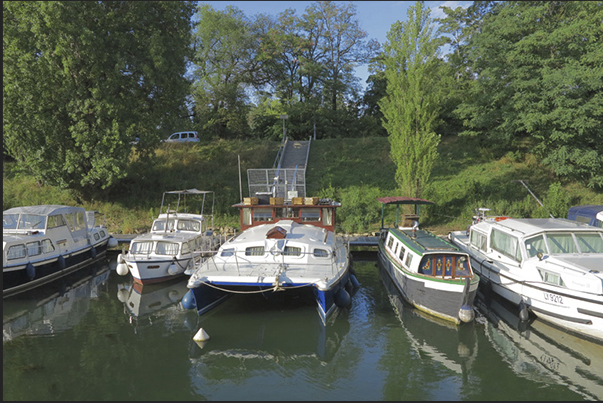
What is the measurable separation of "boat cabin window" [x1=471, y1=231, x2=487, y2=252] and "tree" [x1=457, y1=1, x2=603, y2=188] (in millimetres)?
11163

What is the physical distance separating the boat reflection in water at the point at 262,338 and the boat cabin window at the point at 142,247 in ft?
15.7

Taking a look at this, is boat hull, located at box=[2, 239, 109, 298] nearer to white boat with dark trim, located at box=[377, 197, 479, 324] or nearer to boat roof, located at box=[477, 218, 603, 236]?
white boat with dark trim, located at box=[377, 197, 479, 324]

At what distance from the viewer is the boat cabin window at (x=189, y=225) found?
1958 centimetres

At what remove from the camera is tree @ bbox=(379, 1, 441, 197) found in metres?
23.8

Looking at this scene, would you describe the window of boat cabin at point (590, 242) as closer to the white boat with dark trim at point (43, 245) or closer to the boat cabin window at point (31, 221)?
the white boat with dark trim at point (43, 245)

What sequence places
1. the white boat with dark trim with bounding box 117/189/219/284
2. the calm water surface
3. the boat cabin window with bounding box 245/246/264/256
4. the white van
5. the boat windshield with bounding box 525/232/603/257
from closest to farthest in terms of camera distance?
the calm water surface, the boat windshield with bounding box 525/232/603/257, the boat cabin window with bounding box 245/246/264/256, the white boat with dark trim with bounding box 117/189/219/284, the white van

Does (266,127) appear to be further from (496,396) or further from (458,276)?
(496,396)

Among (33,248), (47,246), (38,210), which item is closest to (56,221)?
(38,210)

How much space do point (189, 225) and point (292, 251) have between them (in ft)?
25.4

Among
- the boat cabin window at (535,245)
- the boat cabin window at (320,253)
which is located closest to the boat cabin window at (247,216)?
the boat cabin window at (320,253)

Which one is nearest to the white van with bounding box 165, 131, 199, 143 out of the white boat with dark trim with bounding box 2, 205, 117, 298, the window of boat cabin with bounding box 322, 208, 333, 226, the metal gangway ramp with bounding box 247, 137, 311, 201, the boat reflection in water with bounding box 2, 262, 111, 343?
the metal gangway ramp with bounding box 247, 137, 311, 201

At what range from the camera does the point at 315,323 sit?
12438 millimetres

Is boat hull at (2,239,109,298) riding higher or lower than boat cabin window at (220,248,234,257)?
lower

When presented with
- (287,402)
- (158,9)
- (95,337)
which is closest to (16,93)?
(158,9)
